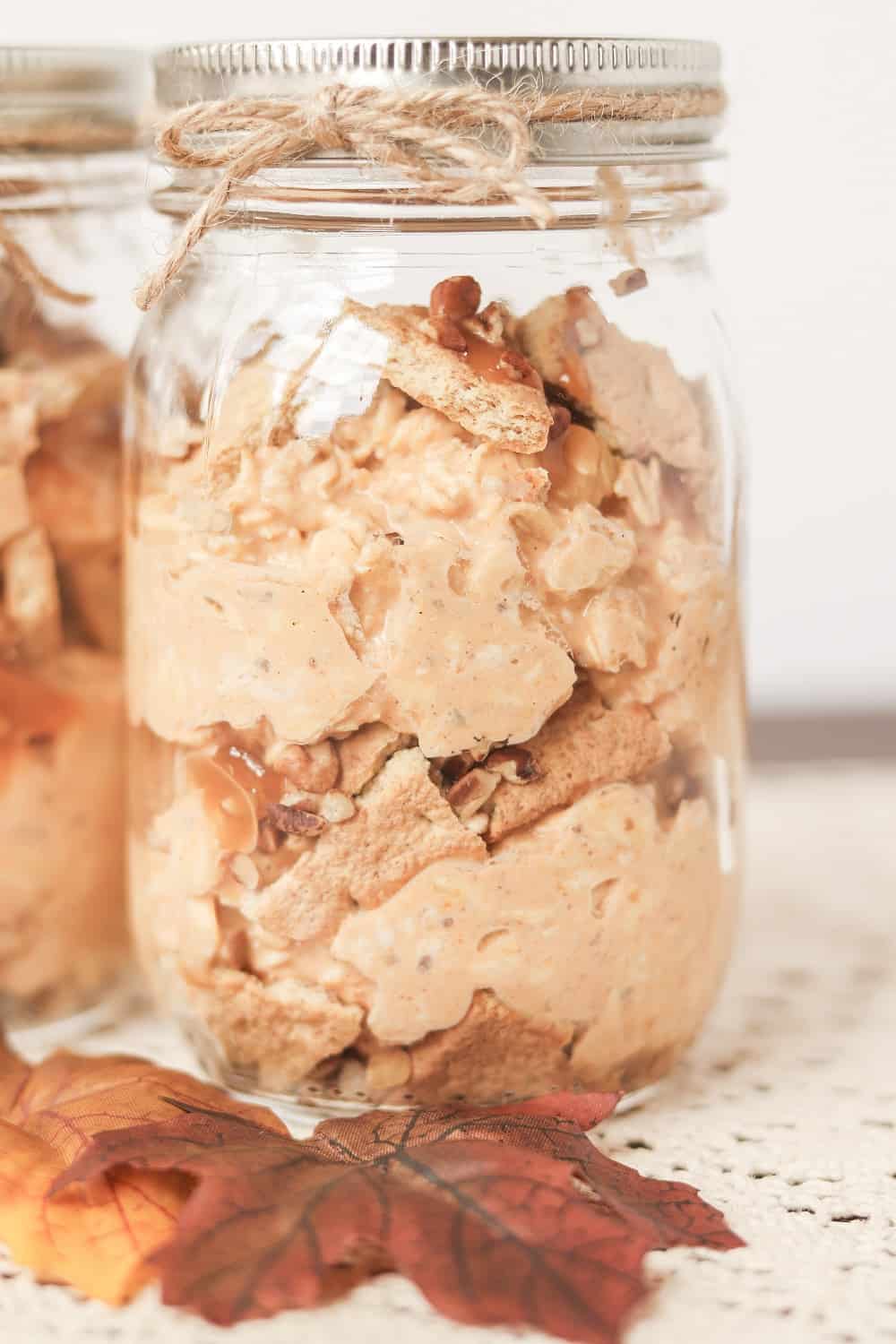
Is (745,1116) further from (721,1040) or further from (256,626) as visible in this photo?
(256,626)

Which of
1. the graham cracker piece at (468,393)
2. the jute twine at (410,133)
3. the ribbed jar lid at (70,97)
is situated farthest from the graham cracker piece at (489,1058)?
the ribbed jar lid at (70,97)

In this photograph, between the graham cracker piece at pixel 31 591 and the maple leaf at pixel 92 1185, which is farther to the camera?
the graham cracker piece at pixel 31 591

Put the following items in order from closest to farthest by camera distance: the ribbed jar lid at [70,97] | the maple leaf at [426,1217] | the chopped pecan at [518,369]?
the maple leaf at [426,1217] → the chopped pecan at [518,369] → the ribbed jar lid at [70,97]

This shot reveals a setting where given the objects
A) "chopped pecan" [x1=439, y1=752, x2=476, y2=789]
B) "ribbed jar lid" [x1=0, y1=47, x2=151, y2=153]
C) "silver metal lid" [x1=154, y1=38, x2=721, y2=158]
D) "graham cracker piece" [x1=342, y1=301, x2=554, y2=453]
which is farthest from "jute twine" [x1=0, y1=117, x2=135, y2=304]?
"chopped pecan" [x1=439, y1=752, x2=476, y2=789]

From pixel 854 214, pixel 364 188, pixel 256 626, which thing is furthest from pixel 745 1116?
pixel 854 214

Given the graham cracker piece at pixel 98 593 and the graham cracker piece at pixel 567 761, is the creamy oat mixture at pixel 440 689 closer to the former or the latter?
the graham cracker piece at pixel 567 761

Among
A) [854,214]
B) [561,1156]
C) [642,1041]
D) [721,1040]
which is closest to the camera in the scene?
[561,1156]

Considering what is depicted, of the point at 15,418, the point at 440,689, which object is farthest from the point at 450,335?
the point at 15,418
